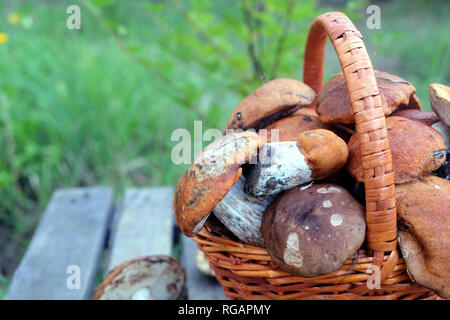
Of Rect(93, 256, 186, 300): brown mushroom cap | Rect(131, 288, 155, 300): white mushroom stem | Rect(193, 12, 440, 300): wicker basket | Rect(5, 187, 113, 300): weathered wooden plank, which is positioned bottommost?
Rect(5, 187, 113, 300): weathered wooden plank

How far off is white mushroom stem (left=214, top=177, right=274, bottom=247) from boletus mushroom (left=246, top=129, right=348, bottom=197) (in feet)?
0.15

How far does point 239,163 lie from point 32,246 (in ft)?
3.34

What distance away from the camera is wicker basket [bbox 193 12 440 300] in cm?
72

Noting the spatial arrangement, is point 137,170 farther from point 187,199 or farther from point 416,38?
point 416,38

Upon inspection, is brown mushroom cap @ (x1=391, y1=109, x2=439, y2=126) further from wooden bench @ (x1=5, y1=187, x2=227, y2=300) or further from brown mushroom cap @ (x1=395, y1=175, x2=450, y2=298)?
wooden bench @ (x1=5, y1=187, x2=227, y2=300)

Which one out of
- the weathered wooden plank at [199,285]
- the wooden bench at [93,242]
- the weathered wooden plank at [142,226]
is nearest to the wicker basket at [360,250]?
the weathered wooden plank at [199,285]

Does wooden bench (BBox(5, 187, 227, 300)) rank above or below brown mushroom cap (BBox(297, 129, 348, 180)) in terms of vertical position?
below

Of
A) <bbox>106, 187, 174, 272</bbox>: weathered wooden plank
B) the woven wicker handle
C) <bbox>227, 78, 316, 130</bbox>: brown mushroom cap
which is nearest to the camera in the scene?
the woven wicker handle

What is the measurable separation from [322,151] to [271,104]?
0.24 metres

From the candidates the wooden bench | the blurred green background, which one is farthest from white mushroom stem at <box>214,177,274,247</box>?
the blurred green background

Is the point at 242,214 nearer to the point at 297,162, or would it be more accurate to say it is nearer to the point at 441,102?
the point at 297,162

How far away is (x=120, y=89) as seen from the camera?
8.25 ft

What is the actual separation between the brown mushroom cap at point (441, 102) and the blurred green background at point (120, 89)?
59 centimetres

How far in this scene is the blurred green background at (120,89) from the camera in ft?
5.53
